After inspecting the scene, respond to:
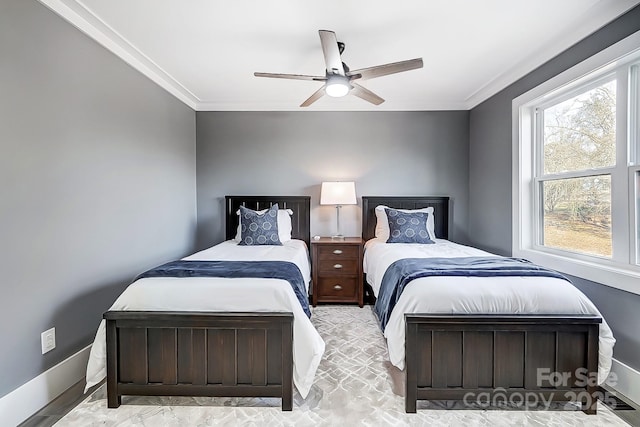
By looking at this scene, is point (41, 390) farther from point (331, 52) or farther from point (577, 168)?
point (577, 168)

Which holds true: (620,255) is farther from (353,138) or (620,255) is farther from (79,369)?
(79,369)

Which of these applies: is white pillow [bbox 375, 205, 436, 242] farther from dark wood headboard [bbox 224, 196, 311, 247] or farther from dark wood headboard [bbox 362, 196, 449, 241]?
dark wood headboard [bbox 224, 196, 311, 247]

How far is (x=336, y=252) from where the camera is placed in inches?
139

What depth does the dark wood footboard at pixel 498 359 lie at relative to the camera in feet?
5.54

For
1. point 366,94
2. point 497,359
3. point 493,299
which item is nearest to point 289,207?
point 366,94

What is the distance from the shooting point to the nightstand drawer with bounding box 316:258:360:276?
11.6 feet

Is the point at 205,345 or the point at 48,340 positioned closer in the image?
the point at 205,345

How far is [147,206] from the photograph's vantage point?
2930mm

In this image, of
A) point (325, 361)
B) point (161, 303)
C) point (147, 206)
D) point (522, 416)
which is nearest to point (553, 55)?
point (522, 416)

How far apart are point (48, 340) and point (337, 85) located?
2.60 m

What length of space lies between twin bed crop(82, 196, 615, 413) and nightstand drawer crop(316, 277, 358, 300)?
1728mm

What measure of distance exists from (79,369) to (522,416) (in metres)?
2.87

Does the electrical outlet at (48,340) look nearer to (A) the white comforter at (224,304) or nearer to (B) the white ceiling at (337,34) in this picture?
(A) the white comforter at (224,304)

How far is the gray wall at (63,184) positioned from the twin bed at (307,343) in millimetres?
443
